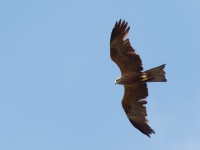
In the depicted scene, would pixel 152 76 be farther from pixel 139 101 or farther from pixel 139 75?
pixel 139 101

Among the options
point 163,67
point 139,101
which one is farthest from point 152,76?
point 139,101

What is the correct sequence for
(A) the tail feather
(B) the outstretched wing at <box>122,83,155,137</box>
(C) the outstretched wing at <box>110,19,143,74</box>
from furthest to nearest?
(B) the outstretched wing at <box>122,83,155,137</box>
(C) the outstretched wing at <box>110,19,143,74</box>
(A) the tail feather

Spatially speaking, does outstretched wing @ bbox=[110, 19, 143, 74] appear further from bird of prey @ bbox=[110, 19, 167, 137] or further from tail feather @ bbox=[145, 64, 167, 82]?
tail feather @ bbox=[145, 64, 167, 82]

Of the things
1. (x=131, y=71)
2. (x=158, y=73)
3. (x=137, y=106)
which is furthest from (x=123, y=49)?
(x=137, y=106)

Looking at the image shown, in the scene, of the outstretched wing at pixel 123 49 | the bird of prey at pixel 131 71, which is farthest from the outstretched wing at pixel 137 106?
the outstretched wing at pixel 123 49

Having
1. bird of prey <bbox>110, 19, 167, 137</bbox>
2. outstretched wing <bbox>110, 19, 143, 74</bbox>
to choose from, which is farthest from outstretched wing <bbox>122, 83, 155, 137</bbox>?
outstretched wing <bbox>110, 19, 143, 74</bbox>

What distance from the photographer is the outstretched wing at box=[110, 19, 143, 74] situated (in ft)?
54.4

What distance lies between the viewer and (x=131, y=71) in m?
16.8

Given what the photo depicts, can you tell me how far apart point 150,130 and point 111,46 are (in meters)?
3.05

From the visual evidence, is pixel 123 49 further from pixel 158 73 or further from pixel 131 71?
pixel 158 73

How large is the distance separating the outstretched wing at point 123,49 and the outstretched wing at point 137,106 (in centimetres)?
92

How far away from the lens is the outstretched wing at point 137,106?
57.2 feet

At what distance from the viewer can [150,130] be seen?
1734 cm

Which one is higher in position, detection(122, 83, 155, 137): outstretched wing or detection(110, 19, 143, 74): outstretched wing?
detection(110, 19, 143, 74): outstretched wing
